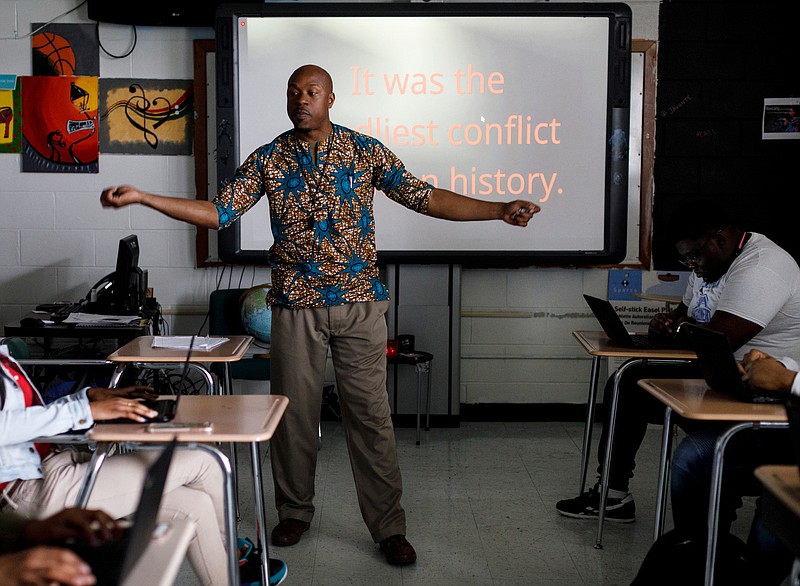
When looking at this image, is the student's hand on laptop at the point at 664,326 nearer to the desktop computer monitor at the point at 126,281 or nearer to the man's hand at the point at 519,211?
the man's hand at the point at 519,211

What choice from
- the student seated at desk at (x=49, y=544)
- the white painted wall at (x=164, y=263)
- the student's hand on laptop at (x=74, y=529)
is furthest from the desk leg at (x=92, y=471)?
the white painted wall at (x=164, y=263)

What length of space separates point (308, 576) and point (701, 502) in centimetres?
122

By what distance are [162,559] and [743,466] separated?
1.75m

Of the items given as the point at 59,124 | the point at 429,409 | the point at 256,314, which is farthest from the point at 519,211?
the point at 59,124

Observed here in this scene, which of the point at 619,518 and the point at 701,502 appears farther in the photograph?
the point at 619,518

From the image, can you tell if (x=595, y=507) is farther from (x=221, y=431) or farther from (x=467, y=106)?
(x=467, y=106)

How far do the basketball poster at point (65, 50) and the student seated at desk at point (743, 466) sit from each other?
358 centimetres

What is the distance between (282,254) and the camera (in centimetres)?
285

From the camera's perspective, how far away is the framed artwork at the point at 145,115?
4.56 metres

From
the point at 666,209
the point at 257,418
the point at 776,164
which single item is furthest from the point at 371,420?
the point at 776,164

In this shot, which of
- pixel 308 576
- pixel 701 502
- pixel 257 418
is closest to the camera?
pixel 257 418

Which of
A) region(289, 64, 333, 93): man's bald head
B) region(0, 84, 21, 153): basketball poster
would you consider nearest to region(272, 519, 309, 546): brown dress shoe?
region(289, 64, 333, 93): man's bald head

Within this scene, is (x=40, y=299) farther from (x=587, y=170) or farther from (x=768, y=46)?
(x=768, y=46)

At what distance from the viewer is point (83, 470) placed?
197 centimetres
